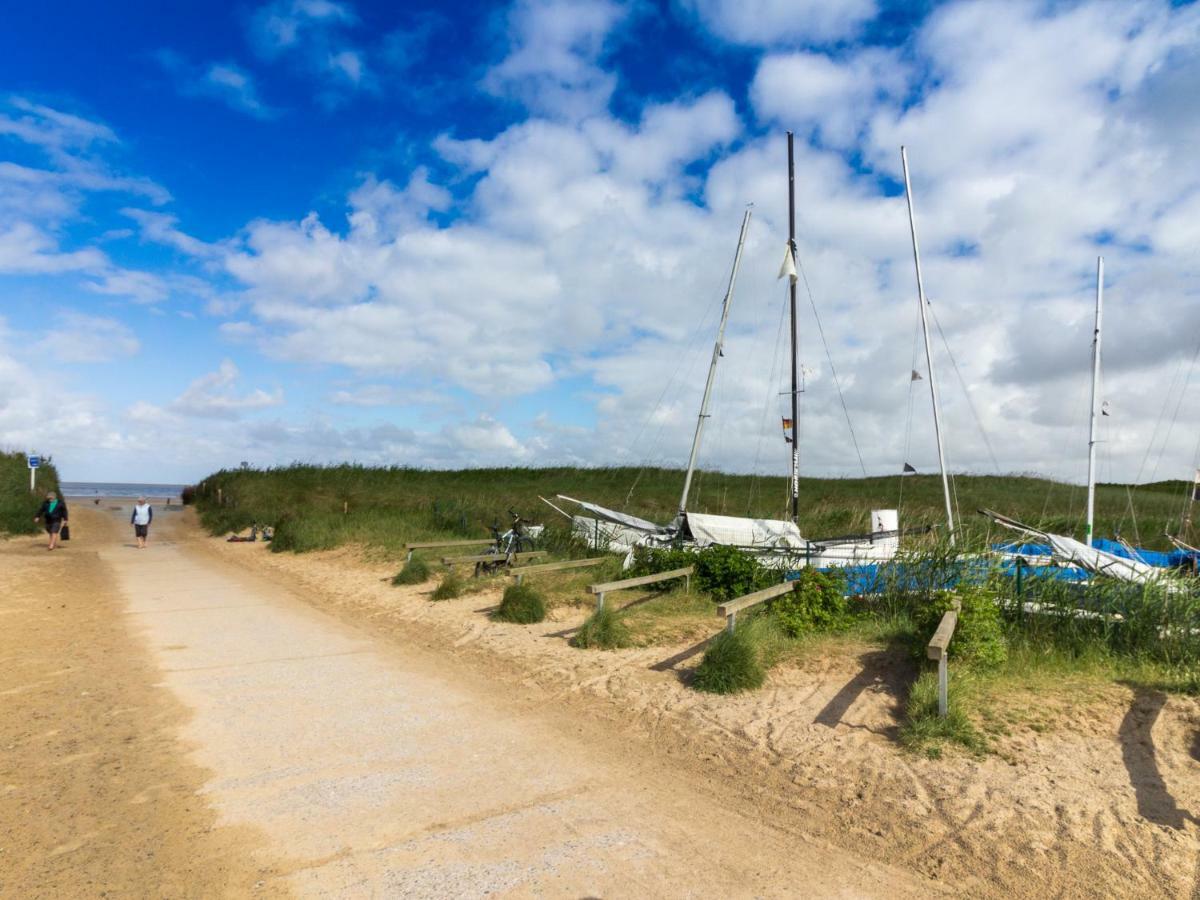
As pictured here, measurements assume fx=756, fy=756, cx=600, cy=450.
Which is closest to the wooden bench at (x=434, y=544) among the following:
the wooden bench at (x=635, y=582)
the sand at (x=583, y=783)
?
the wooden bench at (x=635, y=582)

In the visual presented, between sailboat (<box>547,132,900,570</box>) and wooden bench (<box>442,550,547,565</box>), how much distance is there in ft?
5.11

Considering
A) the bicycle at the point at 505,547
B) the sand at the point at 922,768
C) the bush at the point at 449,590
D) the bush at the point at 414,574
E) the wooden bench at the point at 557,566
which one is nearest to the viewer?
the sand at the point at 922,768

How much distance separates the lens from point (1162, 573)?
8984 millimetres

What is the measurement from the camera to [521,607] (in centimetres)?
1143

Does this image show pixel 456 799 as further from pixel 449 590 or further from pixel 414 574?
pixel 414 574

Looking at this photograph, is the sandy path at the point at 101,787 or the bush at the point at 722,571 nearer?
the sandy path at the point at 101,787

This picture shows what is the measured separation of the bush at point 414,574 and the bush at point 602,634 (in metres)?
6.02

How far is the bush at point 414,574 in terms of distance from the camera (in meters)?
15.2

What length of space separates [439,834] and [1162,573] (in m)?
8.87

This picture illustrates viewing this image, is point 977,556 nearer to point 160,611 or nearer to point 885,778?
point 885,778

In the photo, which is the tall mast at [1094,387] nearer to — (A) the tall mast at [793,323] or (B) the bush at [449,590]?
(A) the tall mast at [793,323]

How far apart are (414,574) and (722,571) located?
253 inches

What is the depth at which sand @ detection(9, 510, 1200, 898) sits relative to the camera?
167 inches

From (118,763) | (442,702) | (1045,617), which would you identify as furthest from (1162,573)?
(118,763)
